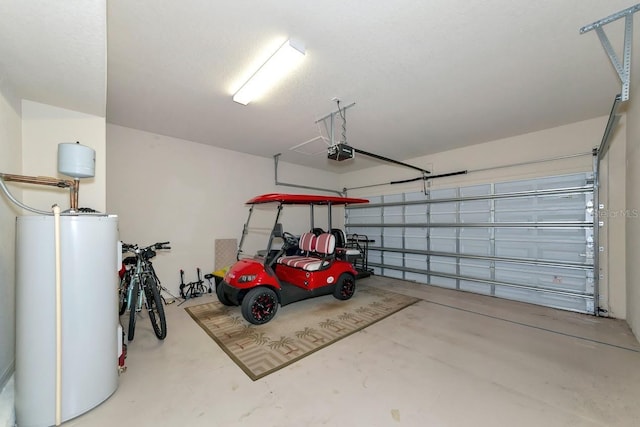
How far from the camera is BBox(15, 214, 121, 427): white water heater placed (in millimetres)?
1649

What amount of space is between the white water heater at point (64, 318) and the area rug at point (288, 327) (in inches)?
45.8

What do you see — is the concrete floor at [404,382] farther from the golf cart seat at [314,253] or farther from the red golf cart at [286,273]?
the golf cart seat at [314,253]

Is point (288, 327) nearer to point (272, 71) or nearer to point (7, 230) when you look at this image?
point (7, 230)

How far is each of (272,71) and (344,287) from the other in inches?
142

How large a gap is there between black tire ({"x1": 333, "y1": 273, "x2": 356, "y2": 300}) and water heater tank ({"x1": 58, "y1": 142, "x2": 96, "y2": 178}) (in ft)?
12.0

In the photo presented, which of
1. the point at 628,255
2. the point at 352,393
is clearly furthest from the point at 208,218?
the point at 628,255

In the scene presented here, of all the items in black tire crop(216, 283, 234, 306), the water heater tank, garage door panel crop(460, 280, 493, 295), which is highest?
the water heater tank

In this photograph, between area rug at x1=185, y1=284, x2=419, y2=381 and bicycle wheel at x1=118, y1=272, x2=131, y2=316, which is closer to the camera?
area rug at x1=185, y1=284, x2=419, y2=381

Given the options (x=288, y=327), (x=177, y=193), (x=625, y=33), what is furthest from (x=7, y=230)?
(x=625, y=33)

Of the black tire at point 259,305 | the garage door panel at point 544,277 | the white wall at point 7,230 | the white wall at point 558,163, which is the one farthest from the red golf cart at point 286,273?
the garage door panel at point 544,277

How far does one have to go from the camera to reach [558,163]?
13.6ft

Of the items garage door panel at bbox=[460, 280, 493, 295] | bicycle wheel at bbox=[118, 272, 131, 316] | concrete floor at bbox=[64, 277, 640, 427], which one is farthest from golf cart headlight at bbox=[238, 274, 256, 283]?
garage door panel at bbox=[460, 280, 493, 295]

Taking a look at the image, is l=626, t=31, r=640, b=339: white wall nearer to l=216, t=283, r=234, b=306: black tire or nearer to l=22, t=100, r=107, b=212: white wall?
l=216, t=283, r=234, b=306: black tire

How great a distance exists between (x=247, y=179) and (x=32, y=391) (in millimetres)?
4612
